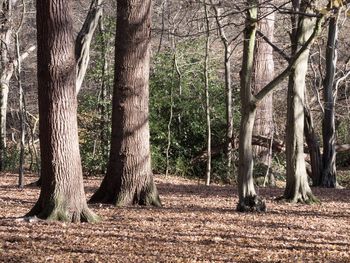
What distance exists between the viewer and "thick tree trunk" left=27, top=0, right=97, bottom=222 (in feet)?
27.0

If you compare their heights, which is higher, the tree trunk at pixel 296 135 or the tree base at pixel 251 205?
the tree trunk at pixel 296 135

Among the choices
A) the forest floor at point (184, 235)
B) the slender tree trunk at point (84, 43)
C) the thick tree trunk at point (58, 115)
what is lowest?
the forest floor at point (184, 235)

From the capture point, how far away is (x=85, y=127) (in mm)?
19797

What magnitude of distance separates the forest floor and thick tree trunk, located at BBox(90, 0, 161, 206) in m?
0.42

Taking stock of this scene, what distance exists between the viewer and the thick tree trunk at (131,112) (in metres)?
10.6

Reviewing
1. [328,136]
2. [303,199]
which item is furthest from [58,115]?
[328,136]

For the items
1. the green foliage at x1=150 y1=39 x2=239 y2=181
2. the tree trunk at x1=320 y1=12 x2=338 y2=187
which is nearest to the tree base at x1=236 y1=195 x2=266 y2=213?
the tree trunk at x1=320 y1=12 x2=338 y2=187

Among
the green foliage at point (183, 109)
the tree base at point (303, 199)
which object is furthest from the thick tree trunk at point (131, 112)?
the green foliage at point (183, 109)

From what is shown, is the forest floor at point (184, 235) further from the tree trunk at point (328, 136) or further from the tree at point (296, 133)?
the tree trunk at point (328, 136)

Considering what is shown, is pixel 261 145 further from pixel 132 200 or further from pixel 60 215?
pixel 60 215

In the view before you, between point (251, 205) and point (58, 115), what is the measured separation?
3.91 metres

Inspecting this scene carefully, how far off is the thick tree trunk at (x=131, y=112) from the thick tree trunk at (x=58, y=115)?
80.1 inches

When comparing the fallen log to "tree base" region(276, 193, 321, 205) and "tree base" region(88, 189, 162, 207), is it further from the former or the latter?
"tree base" region(88, 189, 162, 207)

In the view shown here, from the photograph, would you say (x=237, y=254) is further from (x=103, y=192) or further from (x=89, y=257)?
(x=103, y=192)
